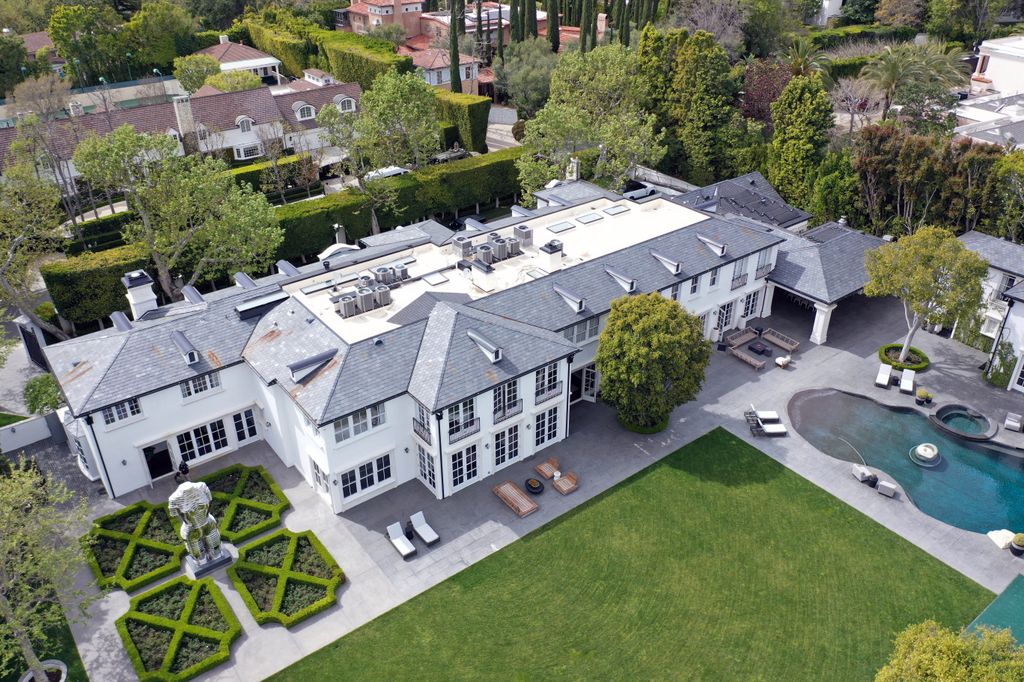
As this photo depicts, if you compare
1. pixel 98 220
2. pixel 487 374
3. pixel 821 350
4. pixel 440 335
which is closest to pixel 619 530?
pixel 487 374

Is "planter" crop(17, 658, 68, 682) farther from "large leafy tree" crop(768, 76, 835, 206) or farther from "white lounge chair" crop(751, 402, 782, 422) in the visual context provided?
"large leafy tree" crop(768, 76, 835, 206)

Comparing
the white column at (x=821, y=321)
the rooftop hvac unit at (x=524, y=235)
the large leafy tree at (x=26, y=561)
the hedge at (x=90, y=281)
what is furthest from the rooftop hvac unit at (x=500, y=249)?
the large leafy tree at (x=26, y=561)

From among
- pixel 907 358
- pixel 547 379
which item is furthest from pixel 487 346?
pixel 907 358

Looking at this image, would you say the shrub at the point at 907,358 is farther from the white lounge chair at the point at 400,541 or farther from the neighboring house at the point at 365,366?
the white lounge chair at the point at 400,541

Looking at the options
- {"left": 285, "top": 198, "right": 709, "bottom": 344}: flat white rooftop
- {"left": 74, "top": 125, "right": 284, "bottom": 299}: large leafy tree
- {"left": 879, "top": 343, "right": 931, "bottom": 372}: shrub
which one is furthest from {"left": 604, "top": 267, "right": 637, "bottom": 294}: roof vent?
{"left": 74, "top": 125, "right": 284, "bottom": 299}: large leafy tree

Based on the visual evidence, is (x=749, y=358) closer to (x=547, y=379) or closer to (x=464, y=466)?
(x=547, y=379)

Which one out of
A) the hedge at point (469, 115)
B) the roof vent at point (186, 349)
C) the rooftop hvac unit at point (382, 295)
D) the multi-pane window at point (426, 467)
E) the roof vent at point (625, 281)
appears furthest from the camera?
the hedge at point (469, 115)
